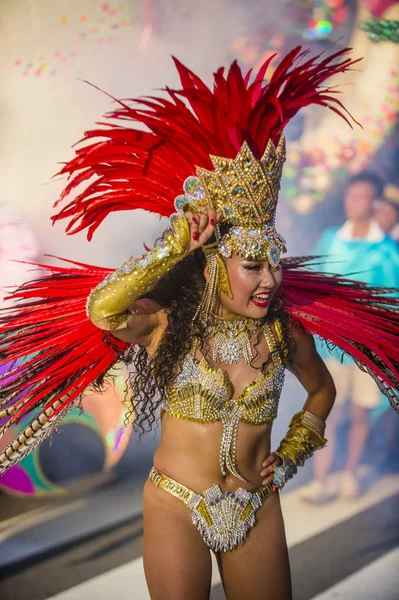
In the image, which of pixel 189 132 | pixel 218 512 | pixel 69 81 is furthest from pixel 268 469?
pixel 69 81

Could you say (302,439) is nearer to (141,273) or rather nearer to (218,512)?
(218,512)

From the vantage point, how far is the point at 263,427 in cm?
241

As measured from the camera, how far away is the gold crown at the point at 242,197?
7.36 ft

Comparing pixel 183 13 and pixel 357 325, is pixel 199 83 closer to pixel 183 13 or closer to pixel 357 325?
pixel 357 325

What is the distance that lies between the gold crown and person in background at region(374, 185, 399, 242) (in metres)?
3.59

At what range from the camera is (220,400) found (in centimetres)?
231

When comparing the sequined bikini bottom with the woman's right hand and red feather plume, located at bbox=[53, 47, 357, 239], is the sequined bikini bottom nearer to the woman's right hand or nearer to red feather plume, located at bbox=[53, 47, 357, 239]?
the woman's right hand

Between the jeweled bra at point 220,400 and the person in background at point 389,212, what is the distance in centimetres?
362

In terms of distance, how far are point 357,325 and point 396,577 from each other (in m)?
1.79

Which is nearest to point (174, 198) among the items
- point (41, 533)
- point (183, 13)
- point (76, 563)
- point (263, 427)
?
point (263, 427)

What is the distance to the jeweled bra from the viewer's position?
90.7 inches

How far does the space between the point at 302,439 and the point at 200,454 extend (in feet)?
1.60

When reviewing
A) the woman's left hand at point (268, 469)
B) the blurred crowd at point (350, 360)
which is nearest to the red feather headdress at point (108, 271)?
the woman's left hand at point (268, 469)

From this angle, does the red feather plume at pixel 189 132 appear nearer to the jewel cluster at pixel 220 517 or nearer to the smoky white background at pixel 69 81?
the jewel cluster at pixel 220 517
